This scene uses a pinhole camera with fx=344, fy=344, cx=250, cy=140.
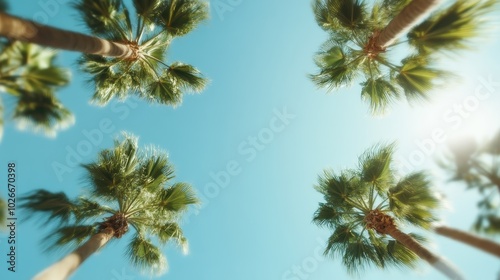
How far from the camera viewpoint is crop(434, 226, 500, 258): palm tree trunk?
515 cm

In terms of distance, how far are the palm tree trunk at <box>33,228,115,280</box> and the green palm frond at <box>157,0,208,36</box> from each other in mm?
4982

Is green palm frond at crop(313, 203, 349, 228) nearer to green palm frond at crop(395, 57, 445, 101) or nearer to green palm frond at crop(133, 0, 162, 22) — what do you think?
green palm frond at crop(395, 57, 445, 101)

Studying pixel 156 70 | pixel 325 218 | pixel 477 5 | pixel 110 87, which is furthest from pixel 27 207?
pixel 477 5

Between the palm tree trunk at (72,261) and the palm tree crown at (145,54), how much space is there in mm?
3431

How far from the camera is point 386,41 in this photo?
276 inches

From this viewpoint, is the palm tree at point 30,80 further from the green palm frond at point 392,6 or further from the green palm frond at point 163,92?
the green palm frond at point 392,6

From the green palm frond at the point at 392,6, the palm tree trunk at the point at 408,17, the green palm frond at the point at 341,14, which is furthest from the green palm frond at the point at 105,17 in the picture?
the green palm frond at the point at 392,6

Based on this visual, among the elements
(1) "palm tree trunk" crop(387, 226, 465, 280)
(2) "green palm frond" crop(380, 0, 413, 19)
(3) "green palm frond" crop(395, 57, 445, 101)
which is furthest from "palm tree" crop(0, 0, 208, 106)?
(1) "palm tree trunk" crop(387, 226, 465, 280)

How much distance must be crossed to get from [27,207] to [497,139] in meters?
7.88

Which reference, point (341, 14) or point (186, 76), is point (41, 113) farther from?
point (341, 14)

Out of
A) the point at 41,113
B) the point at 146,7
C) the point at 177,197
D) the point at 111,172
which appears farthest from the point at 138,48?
the point at 177,197

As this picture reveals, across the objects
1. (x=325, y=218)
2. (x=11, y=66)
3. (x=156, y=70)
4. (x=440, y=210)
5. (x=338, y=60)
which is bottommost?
(x=440, y=210)

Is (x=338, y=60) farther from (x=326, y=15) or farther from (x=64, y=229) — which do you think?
(x=64, y=229)

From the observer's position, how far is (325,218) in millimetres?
8750
